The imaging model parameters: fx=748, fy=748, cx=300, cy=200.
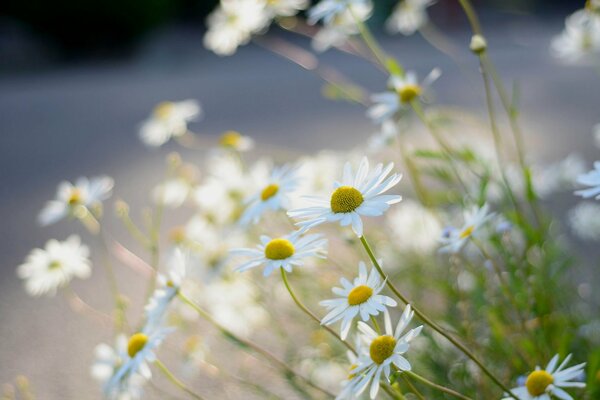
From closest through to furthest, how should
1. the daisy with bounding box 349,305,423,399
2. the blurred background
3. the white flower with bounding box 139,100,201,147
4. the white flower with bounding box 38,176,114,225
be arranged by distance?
the daisy with bounding box 349,305,423,399 < the white flower with bounding box 38,176,114,225 < the white flower with bounding box 139,100,201,147 < the blurred background

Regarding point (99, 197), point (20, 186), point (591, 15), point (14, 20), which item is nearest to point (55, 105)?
point (20, 186)

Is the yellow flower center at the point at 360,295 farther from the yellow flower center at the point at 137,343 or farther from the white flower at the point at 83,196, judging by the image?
the white flower at the point at 83,196

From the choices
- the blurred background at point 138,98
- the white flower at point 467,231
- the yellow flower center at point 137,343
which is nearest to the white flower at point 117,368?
the yellow flower center at point 137,343

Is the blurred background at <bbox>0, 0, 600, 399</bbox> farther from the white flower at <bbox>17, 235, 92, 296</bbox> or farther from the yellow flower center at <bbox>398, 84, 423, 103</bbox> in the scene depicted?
the yellow flower center at <bbox>398, 84, 423, 103</bbox>

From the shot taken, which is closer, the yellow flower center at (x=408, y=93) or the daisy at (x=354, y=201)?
the daisy at (x=354, y=201)

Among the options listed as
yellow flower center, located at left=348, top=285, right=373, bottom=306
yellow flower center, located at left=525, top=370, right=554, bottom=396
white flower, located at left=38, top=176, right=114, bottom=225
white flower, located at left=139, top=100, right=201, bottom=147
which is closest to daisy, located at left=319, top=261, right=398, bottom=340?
yellow flower center, located at left=348, top=285, right=373, bottom=306

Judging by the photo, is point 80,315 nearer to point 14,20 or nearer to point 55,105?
point 55,105
